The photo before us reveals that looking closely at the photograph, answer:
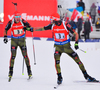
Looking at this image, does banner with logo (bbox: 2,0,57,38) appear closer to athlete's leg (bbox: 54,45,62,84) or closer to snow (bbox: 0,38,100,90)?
snow (bbox: 0,38,100,90)

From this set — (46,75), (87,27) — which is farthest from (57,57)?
(87,27)

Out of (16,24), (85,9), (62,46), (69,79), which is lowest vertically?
(69,79)

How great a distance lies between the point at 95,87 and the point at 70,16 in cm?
1047

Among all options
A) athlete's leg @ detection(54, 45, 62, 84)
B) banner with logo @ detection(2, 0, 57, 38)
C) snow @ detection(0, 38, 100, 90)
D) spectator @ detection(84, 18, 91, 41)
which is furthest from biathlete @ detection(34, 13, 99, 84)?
banner with logo @ detection(2, 0, 57, 38)

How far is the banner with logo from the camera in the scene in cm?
1449

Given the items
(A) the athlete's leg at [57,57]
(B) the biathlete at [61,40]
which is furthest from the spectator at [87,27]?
(A) the athlete's leg at [57,57]

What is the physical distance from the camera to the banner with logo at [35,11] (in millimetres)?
14492

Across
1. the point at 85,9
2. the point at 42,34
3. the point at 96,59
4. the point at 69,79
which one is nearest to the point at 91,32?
the point at 85,9

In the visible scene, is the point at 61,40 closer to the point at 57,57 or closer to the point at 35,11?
the point at 57,57

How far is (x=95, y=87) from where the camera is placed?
472cm

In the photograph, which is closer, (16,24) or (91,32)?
(16,24)

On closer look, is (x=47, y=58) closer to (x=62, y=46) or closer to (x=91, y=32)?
(x=62, y=46)

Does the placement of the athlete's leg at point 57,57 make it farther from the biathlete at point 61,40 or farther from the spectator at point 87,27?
the spectator at point 87,27

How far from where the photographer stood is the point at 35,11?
48.0 ft
